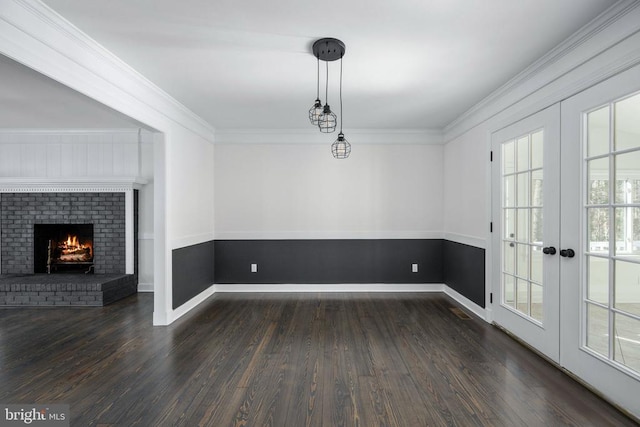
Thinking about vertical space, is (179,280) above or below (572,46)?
below

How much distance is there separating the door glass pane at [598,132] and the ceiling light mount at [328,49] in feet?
6.14

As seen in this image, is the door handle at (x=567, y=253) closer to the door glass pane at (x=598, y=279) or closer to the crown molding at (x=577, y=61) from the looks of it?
the door glass pane at (x=598, y=279)

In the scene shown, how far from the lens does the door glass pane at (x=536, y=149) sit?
3002 millimetres

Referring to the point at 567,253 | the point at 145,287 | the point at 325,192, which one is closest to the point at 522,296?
the point at 567,253

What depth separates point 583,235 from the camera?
8.14 ft

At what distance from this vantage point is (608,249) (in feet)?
7.44

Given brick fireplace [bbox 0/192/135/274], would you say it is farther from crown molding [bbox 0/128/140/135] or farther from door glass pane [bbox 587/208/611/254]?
door glass pane [bbox 587/208/611/254]

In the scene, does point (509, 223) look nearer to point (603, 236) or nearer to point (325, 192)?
point (603, 236)

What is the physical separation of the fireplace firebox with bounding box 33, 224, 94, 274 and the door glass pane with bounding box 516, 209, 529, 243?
593cm

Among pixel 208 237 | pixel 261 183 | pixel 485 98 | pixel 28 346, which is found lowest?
pixel 28 346

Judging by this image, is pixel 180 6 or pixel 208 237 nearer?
pixel 180 6

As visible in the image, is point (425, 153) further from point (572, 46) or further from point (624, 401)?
point (624, 401)

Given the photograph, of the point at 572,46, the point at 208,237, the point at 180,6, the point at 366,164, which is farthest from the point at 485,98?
the point at 208,237

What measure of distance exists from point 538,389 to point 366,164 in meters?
3.65
